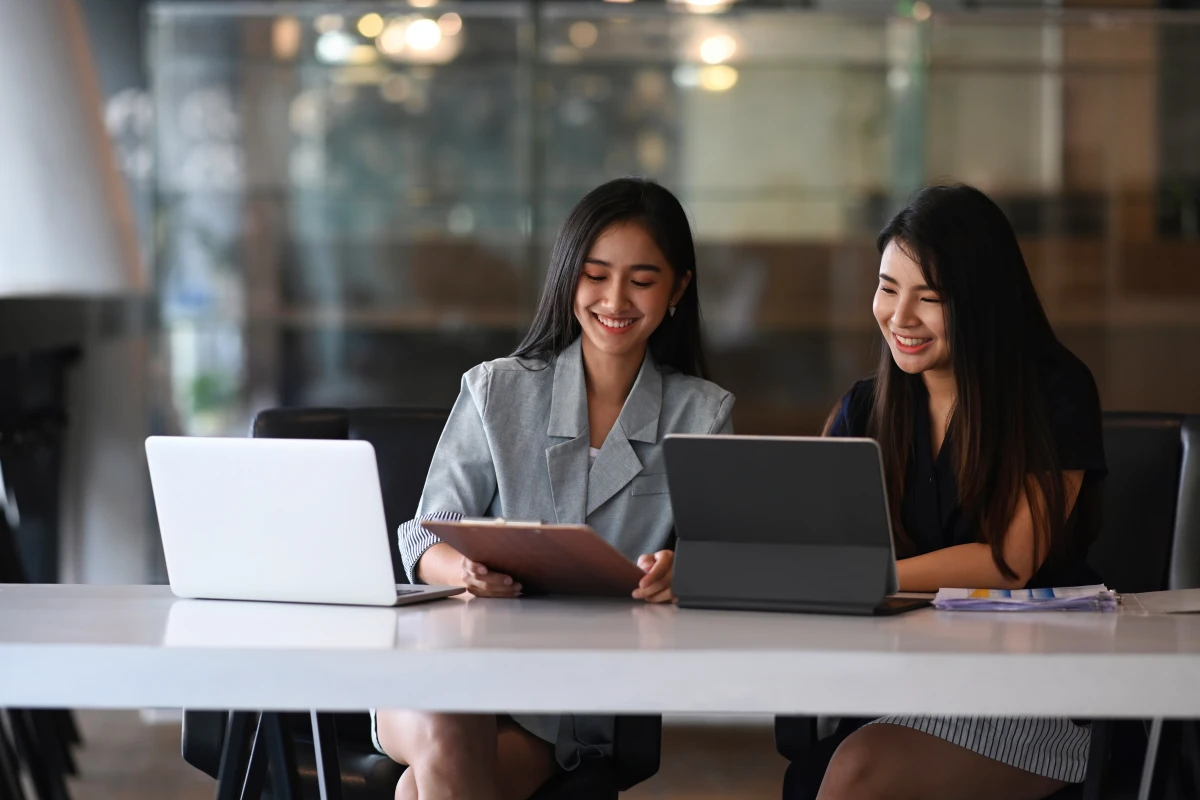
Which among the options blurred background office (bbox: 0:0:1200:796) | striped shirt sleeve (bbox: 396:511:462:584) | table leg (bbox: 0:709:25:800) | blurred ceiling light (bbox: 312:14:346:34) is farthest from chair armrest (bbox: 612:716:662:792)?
blurred ceiling light (bbox: 312:14:346:34)

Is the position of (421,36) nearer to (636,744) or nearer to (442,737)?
(636,744)

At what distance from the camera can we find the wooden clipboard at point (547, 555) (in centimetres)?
160

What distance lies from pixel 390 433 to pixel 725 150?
2.29 metres

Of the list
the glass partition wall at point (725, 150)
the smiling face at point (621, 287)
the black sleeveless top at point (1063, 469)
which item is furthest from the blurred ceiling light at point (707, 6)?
the black sleeveless top at point (1063, 469)

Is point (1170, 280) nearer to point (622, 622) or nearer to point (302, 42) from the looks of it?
point (302, 42)

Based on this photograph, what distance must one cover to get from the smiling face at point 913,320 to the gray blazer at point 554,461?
0.30 meters

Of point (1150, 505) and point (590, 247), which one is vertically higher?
point (590, 247)

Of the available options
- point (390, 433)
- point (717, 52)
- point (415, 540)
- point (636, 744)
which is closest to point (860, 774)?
point (636, 744)

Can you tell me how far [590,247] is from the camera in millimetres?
2189

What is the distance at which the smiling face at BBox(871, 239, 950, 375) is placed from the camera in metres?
2.00

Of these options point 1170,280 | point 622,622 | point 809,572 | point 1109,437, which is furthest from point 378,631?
point 1170,280

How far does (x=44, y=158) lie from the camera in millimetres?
3471

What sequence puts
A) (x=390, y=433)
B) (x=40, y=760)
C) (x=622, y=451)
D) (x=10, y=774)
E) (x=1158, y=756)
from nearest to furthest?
(x=1158, y=756)
(x=622, y=451)
(x=390, y=433)
(x=10, y=774)
(x=40, y=760)

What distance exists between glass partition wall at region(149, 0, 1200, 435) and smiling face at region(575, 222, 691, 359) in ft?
7.68
